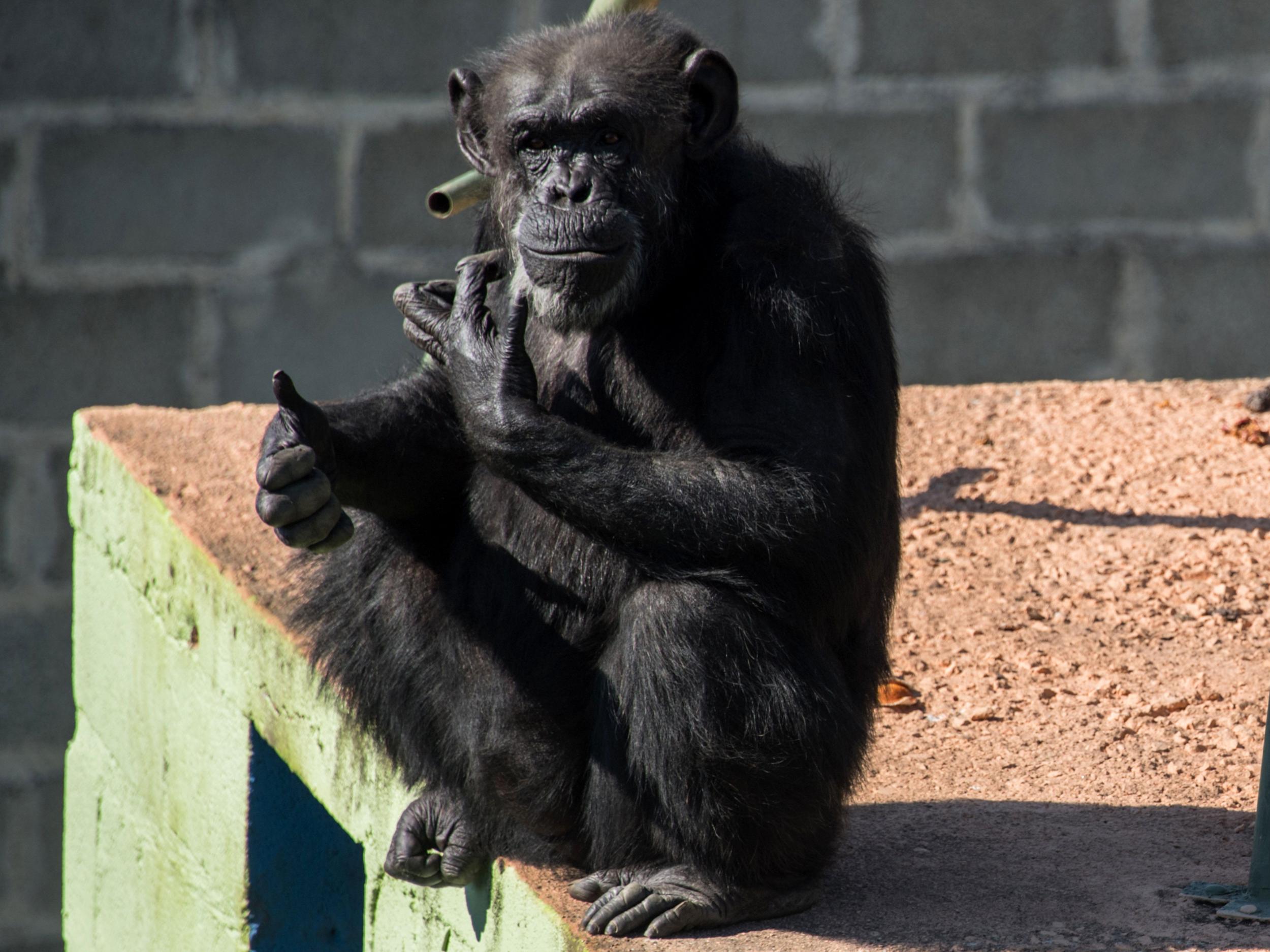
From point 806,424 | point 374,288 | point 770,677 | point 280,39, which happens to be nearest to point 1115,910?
point 770,677

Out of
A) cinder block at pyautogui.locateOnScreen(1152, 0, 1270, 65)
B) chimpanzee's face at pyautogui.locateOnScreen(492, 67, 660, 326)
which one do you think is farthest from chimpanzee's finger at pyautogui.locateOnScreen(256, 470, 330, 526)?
cinder block at pyautogui.locateOnScreen(1152, 0, 1270, 65)

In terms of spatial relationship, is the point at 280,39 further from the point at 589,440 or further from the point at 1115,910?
the point at 1115,910

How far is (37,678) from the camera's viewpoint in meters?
7.23

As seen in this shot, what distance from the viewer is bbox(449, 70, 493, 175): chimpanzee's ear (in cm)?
334

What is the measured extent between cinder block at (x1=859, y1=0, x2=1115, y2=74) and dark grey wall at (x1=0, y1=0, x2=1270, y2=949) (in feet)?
0.04

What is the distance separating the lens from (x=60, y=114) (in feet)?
22.6

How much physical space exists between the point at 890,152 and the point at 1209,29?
141 centimetres

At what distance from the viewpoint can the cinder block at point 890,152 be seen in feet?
22.7

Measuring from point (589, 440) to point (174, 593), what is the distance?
7.71ft

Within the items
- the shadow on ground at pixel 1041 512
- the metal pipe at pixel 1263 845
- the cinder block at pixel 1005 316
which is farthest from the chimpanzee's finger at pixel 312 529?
the cinder block at pixel 1005 316

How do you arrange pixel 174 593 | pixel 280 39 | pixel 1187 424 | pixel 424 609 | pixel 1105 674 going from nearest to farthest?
pixel 424 609 → pixel 1105 674 → pixel 174 593 → pixel 1187 424 → pixel 280 39

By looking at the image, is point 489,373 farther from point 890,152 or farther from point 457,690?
point 890,152

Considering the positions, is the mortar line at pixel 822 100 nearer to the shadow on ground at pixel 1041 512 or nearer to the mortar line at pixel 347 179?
the mortar line at pixel 347 179

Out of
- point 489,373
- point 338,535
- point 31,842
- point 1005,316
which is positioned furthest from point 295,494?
point 31,842
